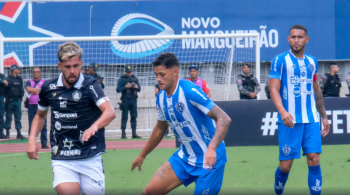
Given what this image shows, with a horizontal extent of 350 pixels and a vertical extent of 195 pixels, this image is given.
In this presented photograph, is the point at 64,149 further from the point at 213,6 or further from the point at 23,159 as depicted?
the point at 213,6

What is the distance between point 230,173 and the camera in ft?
25.7

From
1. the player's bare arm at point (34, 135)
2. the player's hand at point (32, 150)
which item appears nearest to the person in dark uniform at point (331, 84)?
the player's bare arm at point (34, 135)

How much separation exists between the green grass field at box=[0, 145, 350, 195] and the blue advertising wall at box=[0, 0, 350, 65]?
11444 mm

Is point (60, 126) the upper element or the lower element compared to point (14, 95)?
lower

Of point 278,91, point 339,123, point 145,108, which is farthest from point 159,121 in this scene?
point 145,108

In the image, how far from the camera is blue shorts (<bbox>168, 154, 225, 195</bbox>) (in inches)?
170

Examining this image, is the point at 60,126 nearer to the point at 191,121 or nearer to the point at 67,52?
the point at 67,52

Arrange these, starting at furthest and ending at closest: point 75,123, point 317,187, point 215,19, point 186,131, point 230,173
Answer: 1. point 215,19
2. point 230,173
3. point 317,187
4. point 186,131
5. point 75,123

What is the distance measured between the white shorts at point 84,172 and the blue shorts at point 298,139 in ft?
8.07

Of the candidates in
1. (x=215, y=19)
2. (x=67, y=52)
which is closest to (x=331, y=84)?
(x=215, y=19)

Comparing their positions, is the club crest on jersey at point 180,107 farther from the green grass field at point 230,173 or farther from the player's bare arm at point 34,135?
the green grass field at point 230,173

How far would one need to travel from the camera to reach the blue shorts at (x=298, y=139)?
5.61m

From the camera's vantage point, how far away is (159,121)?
4.73 metres

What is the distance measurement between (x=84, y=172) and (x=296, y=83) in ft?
9.66
